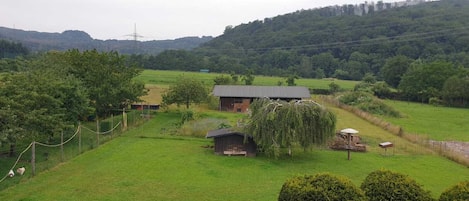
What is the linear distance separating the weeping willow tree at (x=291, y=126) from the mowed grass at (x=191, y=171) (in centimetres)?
106

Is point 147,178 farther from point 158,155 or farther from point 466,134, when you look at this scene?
point 466,134

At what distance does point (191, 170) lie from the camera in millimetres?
18281

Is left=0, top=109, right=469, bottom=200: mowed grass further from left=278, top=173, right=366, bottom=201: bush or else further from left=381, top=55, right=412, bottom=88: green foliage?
left=381, top=55, right=412, bottom=88: green foliage

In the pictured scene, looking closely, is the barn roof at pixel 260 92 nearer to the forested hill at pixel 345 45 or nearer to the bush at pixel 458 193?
the bush at pixel 458 193

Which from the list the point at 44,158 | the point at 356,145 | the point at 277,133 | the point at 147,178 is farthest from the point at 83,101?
the point at 356,145

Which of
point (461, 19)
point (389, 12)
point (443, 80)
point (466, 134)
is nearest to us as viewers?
point (466, 134)

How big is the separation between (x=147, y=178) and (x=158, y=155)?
14.2ft

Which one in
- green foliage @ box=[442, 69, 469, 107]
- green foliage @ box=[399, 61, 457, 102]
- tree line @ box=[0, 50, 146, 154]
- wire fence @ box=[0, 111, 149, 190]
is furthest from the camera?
green foliage @ box=[399, 61, 457, 102]

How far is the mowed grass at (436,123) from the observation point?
31.4m

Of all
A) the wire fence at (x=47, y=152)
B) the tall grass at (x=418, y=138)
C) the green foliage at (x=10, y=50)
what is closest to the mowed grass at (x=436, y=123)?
the tall grass at (x=418, y=138)

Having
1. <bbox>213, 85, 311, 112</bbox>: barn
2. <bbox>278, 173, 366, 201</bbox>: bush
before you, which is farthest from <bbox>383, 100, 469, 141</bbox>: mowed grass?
<bbox>278, 173, 366, 201</bbox>: bush

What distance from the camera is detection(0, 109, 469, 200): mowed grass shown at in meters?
14.9

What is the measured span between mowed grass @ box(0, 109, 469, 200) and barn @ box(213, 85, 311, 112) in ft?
48.1

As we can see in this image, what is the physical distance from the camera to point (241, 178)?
1731cm
